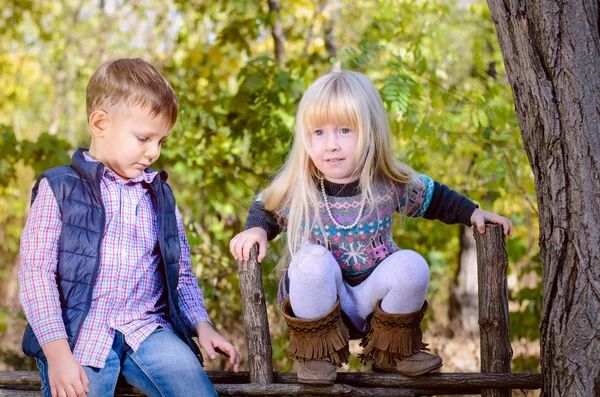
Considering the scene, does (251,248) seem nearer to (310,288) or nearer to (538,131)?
(310,288)

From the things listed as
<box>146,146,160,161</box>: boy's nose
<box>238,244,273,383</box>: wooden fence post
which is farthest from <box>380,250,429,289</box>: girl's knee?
<box>146,146,160,161</box>: boy's nose

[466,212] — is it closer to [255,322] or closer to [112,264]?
[255,322]

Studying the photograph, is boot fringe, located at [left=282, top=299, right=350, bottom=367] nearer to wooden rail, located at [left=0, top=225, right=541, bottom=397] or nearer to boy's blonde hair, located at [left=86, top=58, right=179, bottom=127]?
wooden rail, located at [left=0, top=225, right=541, bottom=397]

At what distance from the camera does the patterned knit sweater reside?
8.34ft

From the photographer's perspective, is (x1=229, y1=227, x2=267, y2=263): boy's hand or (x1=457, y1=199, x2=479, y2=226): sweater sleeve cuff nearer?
(x1=229, y1=227, x2=267, y2=263): boy's hand

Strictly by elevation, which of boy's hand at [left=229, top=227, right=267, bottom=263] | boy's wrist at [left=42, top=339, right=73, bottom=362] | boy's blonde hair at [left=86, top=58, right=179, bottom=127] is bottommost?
boy's wrist at [left=42, top=339, right=73, bottom=362]

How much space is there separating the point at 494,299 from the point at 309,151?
855 mm

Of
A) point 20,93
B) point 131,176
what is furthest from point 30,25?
point 131,176

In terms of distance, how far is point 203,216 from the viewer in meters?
5.15

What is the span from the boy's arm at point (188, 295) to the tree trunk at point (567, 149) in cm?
124

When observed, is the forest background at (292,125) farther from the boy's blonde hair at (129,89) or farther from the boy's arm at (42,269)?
the boy's arm at (42,269)

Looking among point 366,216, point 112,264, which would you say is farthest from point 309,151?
point 112,264

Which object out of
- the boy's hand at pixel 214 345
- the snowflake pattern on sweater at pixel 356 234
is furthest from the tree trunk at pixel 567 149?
the boy's hand at pixel 214 345

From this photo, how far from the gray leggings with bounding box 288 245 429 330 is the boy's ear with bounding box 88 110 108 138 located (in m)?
0.78
